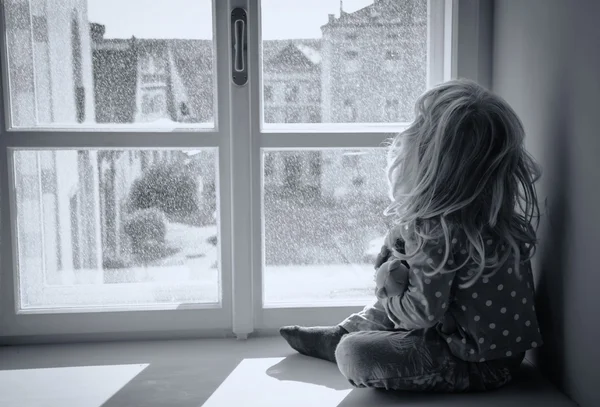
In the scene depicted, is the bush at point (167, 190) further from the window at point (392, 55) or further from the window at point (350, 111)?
the window at point (392, 55)

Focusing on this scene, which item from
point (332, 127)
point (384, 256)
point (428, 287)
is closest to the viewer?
point (428, 287)

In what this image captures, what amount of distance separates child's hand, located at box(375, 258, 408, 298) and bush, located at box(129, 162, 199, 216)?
2.30 ft

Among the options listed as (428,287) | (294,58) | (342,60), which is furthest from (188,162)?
(428,287)

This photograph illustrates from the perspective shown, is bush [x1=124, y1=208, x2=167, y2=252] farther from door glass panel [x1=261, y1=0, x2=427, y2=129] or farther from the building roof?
the building roof

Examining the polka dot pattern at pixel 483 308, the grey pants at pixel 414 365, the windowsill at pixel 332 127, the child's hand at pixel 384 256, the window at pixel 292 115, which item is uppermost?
the window at pixel 292 115

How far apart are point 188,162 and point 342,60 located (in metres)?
0.55

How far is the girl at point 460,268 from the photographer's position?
54.4 inches

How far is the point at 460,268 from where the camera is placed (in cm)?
139

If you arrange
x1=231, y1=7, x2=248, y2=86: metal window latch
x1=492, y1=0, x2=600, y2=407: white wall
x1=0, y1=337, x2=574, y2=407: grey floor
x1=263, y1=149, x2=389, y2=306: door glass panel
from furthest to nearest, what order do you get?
x1=263, y1=149, x2=389, y2=306: door glass panel, x1=231, y1=7, x2=248, y2=86: metal window latch, x1=0, y1=337, x2=574, y2=407: grey floor, x1=492, y1=0, x2=600, y2=407: white wall

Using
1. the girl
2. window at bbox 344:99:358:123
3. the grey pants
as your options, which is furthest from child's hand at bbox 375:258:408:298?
window at bbox 344:99:358:123

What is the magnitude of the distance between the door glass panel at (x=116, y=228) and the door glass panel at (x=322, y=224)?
0.59 ft

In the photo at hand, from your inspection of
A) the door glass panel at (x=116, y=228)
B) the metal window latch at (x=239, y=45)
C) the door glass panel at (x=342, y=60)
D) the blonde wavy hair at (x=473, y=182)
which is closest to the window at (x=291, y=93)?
the door glass panel at (x=342, y=60)

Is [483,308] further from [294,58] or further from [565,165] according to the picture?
[294,58]

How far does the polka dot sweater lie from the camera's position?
137 centimetres
